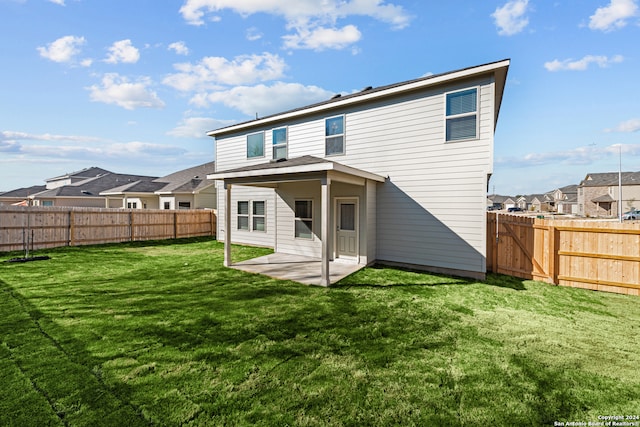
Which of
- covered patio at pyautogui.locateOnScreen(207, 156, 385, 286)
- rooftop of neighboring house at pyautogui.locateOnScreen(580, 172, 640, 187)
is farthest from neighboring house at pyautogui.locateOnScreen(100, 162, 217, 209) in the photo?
rooftop of neighboring house at pyautogui.locateOnScreen(580, 172, 640, 187)

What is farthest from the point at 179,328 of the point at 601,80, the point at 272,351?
the point at 601,80

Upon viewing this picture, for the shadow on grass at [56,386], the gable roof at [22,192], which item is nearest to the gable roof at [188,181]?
the shadow on grass at [56,386]

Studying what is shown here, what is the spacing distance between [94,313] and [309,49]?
1071 cm

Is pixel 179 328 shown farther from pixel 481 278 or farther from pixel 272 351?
pixel 481 278

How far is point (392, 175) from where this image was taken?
861cm

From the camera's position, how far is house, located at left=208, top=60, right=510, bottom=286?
714 centimetres

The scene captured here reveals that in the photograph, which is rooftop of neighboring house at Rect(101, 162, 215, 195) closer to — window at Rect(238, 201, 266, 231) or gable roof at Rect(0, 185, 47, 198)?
window at Rect(238, 201, 266, 231)

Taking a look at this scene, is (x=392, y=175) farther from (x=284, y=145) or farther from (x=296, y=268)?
(x=284, y=145)

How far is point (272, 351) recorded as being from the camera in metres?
3.47

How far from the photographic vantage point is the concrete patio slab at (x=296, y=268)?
7.17 meters

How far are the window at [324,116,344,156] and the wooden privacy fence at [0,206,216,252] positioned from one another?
10.3 meters

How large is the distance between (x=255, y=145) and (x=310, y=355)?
1047 centimetres

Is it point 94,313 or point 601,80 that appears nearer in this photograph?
point 94,313

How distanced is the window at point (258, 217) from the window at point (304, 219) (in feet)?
8.42
